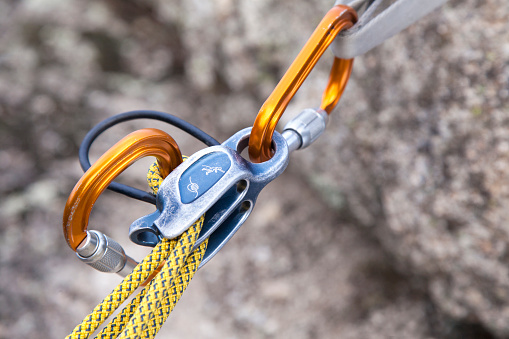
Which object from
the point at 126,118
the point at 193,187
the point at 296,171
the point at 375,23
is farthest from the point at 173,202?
the point at 296,171

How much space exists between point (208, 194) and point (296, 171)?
1089 mm

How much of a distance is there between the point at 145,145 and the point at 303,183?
1121mm

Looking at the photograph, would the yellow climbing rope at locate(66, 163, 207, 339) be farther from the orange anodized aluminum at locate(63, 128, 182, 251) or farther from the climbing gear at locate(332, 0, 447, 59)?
the climbing gear at locate(332, 0, 447, 59)

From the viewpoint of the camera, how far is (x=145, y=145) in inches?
19.2

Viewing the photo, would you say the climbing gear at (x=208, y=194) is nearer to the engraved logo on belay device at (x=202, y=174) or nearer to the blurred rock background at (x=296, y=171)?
Answer: the engraved logo on belay device at (x=202, y=174)

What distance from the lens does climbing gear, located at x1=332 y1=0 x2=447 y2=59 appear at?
0.60 metres

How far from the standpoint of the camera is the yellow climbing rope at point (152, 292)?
48cm

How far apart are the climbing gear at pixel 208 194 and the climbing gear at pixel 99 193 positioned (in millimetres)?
40

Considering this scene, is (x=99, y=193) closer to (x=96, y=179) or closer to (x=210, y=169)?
(x=96, y=179)

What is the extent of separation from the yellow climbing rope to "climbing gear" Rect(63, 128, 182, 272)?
0.04 meters

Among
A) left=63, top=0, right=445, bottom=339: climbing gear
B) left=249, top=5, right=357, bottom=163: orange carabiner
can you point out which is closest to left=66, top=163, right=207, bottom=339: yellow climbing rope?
left=63, top=0, right=445, bottom=339: climbing gear

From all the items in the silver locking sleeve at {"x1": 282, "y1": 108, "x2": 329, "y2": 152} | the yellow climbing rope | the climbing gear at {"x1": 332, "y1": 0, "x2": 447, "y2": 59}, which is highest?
the climbing gear at {"x1": 332, "y1": 0, "x2": 447, "y2": 59}

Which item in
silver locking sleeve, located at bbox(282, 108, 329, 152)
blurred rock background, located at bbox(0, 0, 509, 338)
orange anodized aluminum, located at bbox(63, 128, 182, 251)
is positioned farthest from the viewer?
blurred rock background, located at bbox(0, 0, 509, 338)

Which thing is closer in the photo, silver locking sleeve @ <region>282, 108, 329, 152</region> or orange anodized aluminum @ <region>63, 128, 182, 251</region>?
orange anodized aluminum @ <region>63, 128, 182, 251</region>
